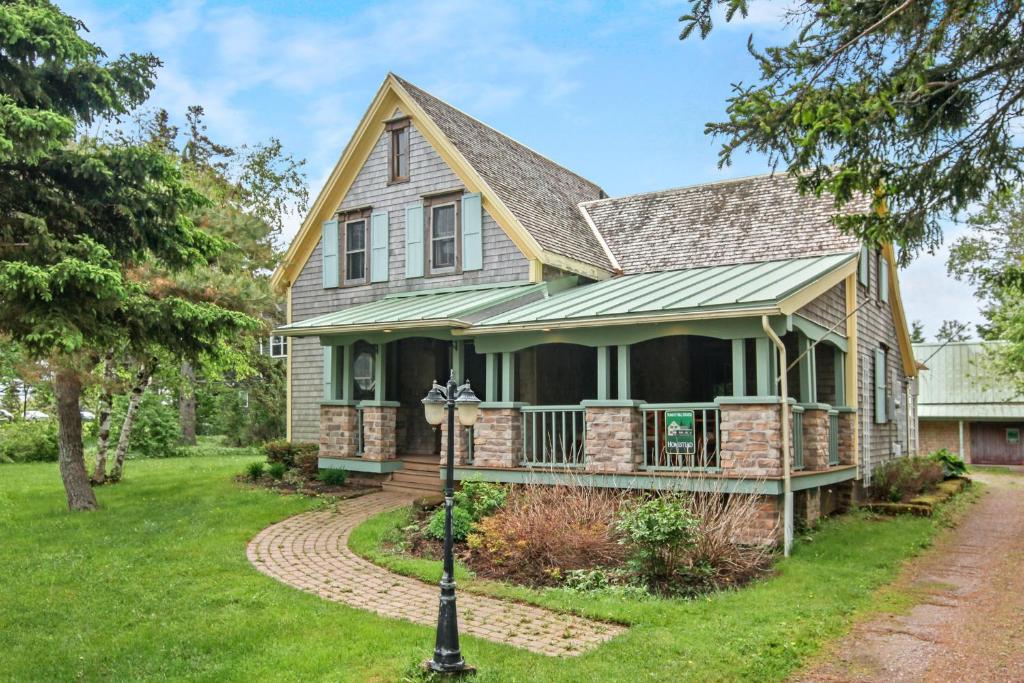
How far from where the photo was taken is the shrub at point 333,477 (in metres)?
15.5

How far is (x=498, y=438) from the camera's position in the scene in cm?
1288

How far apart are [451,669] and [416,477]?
351 inches

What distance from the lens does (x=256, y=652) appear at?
7.03 metres

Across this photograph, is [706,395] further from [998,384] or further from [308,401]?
[998,384]

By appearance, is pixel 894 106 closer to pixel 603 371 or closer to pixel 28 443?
pixel 603 371

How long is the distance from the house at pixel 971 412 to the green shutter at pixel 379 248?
23.6m

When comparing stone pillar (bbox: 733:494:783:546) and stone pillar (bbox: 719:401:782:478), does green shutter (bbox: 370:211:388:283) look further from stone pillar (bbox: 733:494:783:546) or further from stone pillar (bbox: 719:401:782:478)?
stone pillar (bbox: 733:494:783:546)

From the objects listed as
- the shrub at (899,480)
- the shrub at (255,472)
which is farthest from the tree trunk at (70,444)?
the shrub at (899,480)

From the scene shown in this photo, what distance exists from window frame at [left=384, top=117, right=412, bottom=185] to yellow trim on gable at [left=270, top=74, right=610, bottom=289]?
22 cm

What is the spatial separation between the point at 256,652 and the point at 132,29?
29.5 ft

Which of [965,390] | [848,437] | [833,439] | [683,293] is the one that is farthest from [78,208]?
[965,390]

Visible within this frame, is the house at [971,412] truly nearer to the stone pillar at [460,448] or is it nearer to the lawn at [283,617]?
the lawn at [283,617]

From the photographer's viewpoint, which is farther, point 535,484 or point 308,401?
point 308,401

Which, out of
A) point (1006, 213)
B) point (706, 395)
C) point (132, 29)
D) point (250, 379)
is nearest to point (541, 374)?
point (706, 395)
